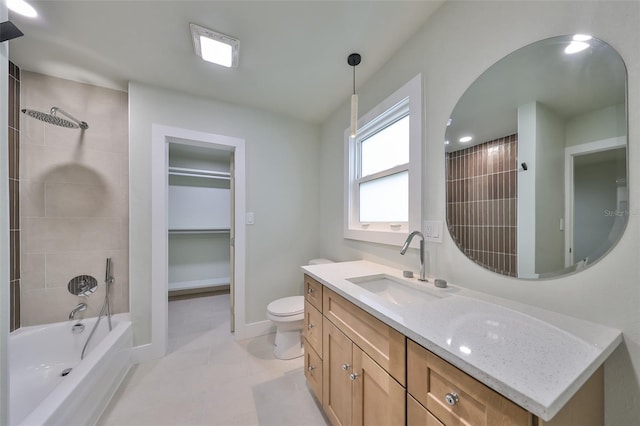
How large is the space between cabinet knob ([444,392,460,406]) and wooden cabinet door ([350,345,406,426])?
0.62 feet

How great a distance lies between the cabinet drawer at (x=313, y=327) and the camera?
136 cm

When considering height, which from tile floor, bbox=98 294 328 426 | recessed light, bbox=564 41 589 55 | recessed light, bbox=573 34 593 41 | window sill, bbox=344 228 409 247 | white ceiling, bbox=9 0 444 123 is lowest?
tile floor, bbox=98 294 328 426

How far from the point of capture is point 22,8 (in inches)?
47.7

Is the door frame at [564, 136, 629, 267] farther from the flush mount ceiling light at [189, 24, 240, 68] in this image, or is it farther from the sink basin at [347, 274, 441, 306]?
the flush mount ceiling light at [189, 24, 240, 68]

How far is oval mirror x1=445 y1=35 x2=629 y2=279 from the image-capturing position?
0.72 meters

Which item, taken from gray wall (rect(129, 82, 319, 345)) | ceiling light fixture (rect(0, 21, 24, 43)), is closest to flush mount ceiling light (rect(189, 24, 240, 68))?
gray wall (rect(129, 82, 319, 345))

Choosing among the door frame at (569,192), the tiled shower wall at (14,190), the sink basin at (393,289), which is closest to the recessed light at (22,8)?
the tiled shower wall at (14,190)

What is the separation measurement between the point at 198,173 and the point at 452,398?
11.9ft

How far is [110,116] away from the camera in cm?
198

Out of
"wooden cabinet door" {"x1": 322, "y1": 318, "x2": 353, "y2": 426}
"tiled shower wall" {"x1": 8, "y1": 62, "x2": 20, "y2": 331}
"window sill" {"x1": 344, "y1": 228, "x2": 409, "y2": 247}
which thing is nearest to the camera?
"wooden cabinet door" {"x1": 322, "y1": 318, "x2": 353, "y2": 426}

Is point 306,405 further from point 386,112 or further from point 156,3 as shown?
point 156,3

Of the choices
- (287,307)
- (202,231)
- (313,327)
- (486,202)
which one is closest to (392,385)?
(313,327)

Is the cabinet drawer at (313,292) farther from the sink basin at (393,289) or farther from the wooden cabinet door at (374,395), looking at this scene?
the wooden cabinet door at (374,395)

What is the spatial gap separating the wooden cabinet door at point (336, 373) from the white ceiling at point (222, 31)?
183 cm
